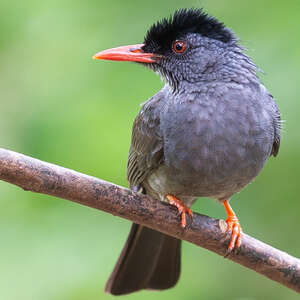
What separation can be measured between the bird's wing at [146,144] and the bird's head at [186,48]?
257 millimetres

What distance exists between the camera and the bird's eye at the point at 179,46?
4535 mm

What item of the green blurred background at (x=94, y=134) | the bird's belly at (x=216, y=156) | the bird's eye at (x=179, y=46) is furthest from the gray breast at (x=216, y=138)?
the bird's eye at (x=179, y=46)

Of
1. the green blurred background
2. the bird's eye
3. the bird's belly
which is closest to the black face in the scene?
the bird's eye

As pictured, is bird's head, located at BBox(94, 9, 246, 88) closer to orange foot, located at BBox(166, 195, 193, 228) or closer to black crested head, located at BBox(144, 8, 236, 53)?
black crested head, located at BBox(144, 8, 236, 53)

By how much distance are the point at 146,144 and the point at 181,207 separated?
1.73ft

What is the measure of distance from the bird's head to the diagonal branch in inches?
40.1

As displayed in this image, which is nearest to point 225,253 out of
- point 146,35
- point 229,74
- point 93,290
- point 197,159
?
point 197,159

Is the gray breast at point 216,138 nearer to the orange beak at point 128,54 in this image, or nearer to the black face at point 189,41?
the black face at point 189,41

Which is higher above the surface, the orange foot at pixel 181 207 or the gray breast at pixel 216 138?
the gray breast at pixel 216 138

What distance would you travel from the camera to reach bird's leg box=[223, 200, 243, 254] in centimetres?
416

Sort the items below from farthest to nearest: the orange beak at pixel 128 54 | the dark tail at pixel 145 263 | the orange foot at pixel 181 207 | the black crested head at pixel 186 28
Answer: the dark tail at pixel 145 263 < the black crested head at pixel 186 28 < the orange beak at pixel 128 54 < the orange foot at pixel 181 207

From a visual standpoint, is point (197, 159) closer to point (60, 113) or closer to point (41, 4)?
point (60, 113)

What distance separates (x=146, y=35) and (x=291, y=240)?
71.6 inches

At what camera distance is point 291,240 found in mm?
4641
